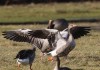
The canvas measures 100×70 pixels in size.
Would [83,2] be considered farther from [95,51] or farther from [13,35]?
[13,35]

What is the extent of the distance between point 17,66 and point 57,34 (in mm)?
1776

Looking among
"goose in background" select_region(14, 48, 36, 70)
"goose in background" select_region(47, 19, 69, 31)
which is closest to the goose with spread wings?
"goose in background" select_region(47, 19, 69, 31)

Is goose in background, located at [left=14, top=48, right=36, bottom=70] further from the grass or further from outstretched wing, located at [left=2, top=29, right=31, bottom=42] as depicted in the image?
the grass

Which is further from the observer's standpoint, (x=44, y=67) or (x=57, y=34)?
(x=44, y=67)

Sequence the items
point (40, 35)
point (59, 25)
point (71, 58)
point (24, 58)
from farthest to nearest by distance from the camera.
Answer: point (71, 58) < point (59, 25) < point (24, 58) < point (40, 35)

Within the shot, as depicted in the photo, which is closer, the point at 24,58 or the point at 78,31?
the point at 24,58

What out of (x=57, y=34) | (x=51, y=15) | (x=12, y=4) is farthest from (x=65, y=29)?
(x=12, y=4)

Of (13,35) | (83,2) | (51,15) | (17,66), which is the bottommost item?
(83,2)

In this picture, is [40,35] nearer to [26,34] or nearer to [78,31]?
[26,34]

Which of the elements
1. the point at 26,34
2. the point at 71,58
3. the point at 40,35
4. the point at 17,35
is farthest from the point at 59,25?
the point at 71,58

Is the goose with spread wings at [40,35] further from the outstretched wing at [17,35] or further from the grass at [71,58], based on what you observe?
the grass at [71,58]

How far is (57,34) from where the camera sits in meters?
12.0

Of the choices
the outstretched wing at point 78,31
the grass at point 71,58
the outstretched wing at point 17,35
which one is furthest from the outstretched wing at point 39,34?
the grass at point 71,58

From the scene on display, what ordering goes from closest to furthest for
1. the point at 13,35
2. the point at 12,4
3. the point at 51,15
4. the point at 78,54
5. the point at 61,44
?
the point at 61,44 → the point at 13,35 → the point at 78,54 → the point at 51,15 → the point at 12,4
